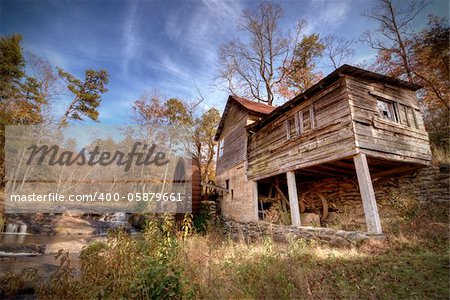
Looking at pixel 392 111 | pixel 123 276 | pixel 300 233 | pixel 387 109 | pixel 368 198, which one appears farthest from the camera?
pixel 392 111

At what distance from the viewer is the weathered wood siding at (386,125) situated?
283 inches

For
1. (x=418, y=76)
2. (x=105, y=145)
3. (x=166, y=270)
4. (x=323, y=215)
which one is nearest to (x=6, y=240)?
(x=166, y=270)

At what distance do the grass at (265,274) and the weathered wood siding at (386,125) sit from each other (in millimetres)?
2872

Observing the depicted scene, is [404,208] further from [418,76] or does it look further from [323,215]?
[418,76]

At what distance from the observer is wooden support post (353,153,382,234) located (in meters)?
6.18

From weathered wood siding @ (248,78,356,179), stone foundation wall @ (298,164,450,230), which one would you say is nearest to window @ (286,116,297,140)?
weathered wood siding @ (248,78,356,179)

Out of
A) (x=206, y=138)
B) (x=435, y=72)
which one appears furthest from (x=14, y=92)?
(x=435, y=72)

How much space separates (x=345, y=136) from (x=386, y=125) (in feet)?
6.39

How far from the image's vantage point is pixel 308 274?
447cm

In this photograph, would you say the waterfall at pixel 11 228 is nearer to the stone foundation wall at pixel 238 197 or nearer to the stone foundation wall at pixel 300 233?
the stone foundation wall at pixel 238 197

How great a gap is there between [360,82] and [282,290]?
24.7ft

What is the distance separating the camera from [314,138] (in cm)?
841

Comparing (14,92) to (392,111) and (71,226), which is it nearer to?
(71,226)

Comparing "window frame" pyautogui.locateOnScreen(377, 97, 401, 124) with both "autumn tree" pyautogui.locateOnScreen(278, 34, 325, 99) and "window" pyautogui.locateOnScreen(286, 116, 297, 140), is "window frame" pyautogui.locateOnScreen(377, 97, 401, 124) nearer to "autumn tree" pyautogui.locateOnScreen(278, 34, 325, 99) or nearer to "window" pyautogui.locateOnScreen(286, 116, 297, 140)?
"window" pyautogui.locateOnScreen(286, 116, 297, 140)
